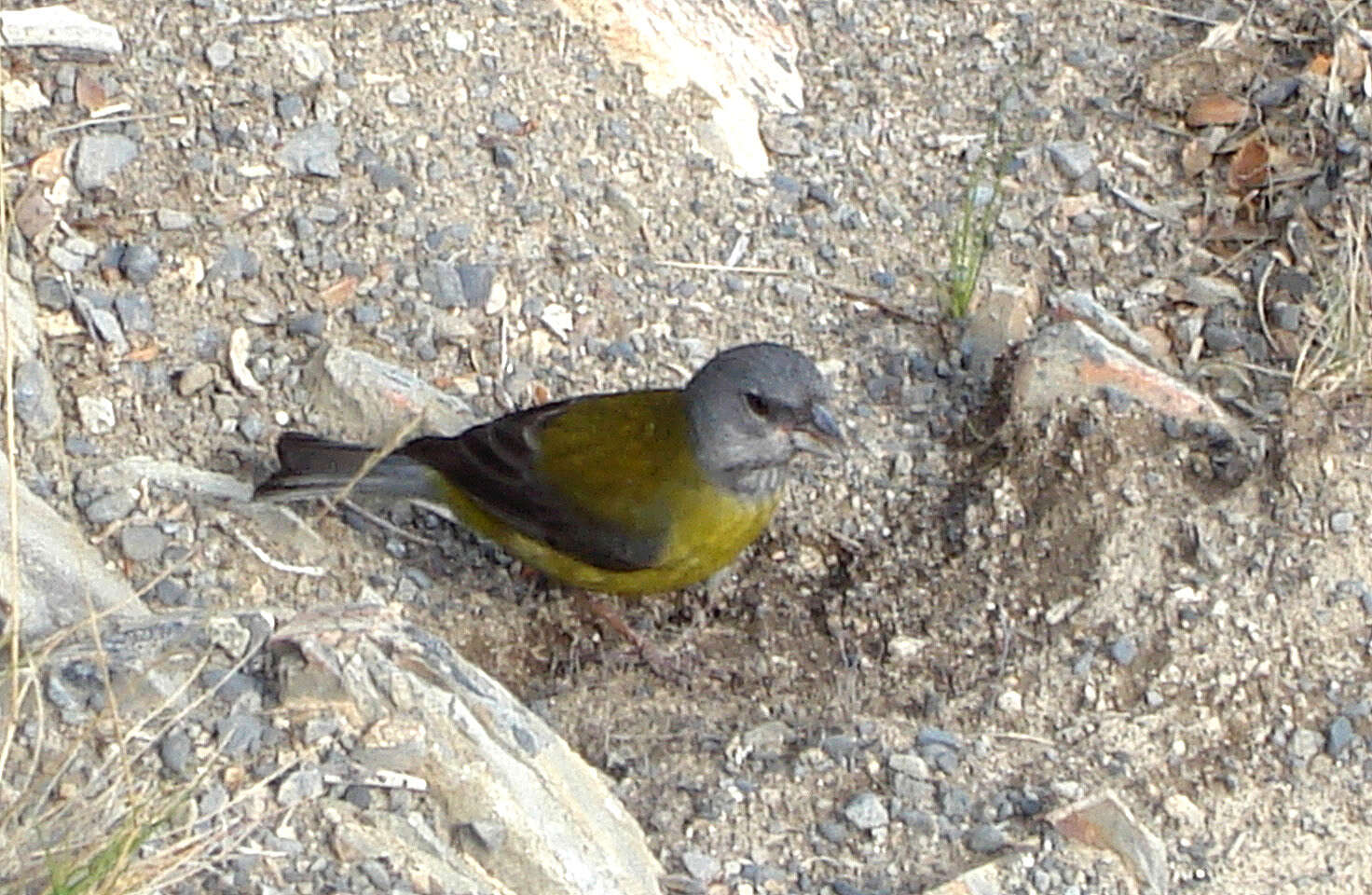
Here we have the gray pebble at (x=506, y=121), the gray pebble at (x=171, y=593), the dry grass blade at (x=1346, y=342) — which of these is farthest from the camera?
the gray pebble at (x=506, y=121)

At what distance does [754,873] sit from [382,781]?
88 cm

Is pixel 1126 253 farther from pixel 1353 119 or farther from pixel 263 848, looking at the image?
pixel 263 848

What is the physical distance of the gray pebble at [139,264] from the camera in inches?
218

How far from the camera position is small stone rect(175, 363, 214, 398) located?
5406 mm

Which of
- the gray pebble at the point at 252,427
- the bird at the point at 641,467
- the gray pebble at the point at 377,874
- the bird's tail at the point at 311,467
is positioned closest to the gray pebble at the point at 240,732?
the gray pebble at the point at 377,874

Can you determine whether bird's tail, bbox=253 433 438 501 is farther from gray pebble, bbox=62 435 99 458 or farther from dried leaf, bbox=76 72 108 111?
dried leaf, bbox=76 72 108 111

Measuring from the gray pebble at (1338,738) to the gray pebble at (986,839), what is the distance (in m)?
0.88

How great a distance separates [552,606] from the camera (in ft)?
18.9

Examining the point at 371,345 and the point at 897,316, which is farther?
the point at 897,316

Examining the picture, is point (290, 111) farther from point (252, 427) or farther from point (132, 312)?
point (252, 427)

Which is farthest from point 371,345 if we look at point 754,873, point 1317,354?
point 1317,354

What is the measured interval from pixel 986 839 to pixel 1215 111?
9.95 ft

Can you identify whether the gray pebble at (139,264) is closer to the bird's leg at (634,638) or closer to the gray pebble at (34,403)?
the gray pebble at (34,403)

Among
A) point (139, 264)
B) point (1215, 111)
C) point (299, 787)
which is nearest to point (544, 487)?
point (139, 264)
